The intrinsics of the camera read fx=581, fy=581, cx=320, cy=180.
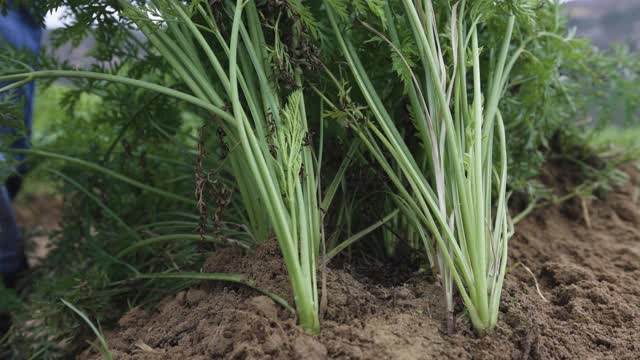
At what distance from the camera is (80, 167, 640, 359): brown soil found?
91 centimetres

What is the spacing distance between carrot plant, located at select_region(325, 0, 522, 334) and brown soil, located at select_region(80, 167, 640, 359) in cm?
6

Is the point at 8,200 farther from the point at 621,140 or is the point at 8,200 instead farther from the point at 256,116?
the point at 621,140

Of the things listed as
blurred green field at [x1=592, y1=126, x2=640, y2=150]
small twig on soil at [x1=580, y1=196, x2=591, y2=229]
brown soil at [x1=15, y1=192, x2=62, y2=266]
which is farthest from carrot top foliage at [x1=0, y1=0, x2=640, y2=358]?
brown soil at [x1=15, y1=192, x2=62, y2=266]

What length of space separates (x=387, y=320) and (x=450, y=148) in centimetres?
31

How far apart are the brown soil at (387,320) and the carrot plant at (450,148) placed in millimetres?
63

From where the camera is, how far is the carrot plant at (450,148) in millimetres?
984

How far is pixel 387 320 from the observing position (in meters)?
0.98

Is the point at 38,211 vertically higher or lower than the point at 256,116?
lower

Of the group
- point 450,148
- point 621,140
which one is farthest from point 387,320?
point 621,140

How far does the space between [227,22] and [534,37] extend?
0.69 metres

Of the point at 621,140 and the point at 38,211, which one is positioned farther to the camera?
the point at 38,211

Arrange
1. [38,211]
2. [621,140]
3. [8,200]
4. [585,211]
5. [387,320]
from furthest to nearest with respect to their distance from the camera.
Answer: [38,211] < [621,140] < [8,200] < [585,211] < [387,320]

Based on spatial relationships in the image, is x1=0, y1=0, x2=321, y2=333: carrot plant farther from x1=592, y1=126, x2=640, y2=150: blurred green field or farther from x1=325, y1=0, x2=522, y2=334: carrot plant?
x1=592, y1=126, x2=640, y2=150: blurred green field

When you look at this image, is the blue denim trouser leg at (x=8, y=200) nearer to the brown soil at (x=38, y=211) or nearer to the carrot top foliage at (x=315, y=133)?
the carrot top foliage at (x=315, y=133)
